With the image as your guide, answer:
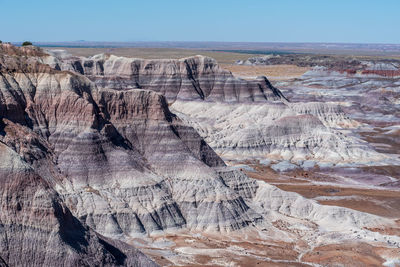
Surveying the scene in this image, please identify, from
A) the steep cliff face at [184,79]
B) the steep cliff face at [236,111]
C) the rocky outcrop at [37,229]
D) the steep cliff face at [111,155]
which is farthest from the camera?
the steep cliff face at [184,79]

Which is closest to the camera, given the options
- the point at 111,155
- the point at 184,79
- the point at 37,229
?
the point at 37,229

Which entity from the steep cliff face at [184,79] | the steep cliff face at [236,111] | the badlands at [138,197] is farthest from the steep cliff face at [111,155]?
the steep cliff face at [184,79]

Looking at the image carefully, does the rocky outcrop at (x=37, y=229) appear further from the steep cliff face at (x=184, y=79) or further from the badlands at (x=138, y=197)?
the steep cliff face at (x=184, y=79)

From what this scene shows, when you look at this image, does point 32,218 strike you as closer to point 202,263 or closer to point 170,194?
point 202,263

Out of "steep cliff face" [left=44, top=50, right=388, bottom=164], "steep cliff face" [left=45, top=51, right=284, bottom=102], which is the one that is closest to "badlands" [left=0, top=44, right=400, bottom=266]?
"steep cliff face" [left=44, top=50, right=388, bottom=164]

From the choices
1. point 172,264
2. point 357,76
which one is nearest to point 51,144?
point 172,264

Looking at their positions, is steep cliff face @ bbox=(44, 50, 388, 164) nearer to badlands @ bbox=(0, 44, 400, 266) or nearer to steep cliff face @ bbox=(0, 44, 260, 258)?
badlands @ bbox=(0, 44, 400, 266)

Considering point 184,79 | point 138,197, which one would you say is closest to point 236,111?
point 184,79

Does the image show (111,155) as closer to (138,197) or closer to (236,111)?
(138,197)
